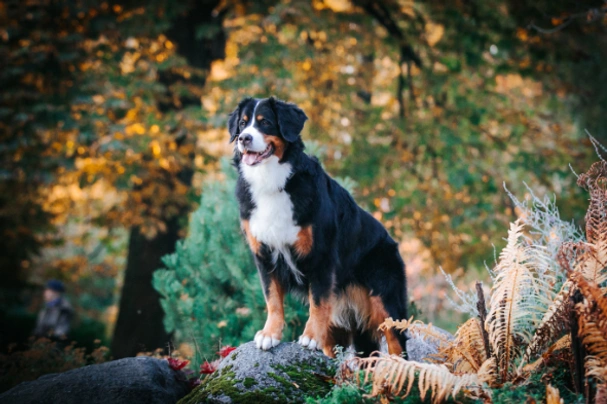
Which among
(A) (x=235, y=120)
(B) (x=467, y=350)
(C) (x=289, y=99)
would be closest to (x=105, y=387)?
(A) (x=235, y=120)

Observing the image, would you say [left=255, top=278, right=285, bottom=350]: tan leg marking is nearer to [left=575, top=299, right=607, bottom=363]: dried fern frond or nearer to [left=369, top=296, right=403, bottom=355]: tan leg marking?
[left=369, top=296, right=403, bottom=355]: tan leg marking

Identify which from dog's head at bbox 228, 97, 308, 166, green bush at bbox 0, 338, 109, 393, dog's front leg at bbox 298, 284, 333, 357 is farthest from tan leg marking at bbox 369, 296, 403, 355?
green bush at bbox 0, 338, 109, 393

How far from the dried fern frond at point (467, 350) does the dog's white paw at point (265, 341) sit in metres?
1.20

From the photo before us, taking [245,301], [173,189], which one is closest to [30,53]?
[173,189]

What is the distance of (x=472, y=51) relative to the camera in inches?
381

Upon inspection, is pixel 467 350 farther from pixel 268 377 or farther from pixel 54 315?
pixel 54 315

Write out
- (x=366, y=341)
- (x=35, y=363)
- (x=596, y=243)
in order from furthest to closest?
(x=35, y=363)
(x=366, y=341)
(x=596, y=243)

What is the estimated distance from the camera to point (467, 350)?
12.0 feet

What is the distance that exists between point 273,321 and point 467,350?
4.59 ft

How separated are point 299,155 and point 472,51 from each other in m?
6.66

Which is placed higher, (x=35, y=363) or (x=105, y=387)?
(x=105, y=387)

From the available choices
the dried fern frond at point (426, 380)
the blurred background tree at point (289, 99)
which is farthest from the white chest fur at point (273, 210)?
the blurred background tree at point (289, 99)

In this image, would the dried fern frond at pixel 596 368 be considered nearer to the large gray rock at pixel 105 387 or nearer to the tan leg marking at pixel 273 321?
the tan leg marking at pixel 273 321

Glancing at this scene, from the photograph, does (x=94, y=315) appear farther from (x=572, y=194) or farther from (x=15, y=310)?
(x=572, y=194)
